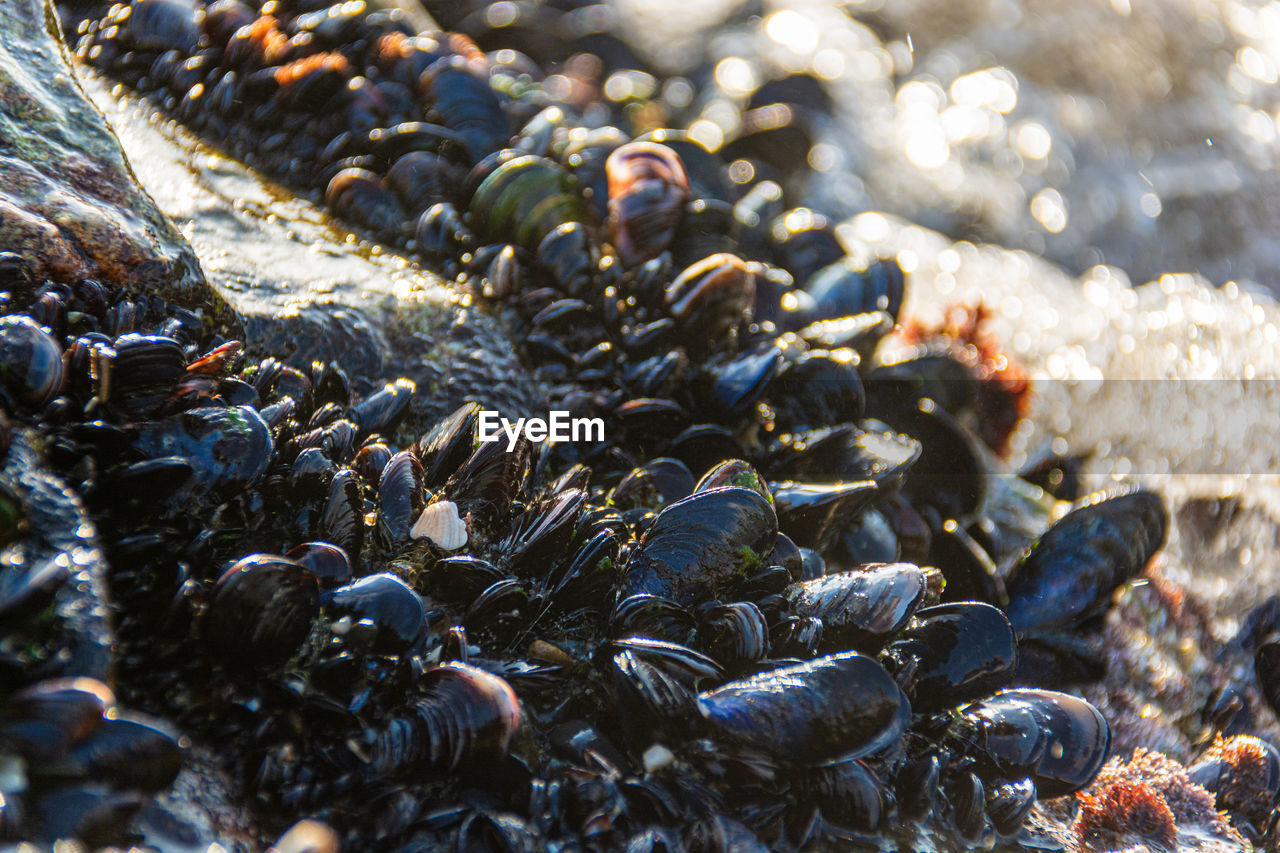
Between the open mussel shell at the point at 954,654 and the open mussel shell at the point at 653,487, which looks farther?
the open mussel shell at the point at 653,487

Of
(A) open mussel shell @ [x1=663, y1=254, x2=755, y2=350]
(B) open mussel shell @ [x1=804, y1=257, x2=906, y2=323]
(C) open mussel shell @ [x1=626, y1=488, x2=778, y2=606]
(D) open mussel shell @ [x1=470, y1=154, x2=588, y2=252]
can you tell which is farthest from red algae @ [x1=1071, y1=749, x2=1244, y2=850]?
(D) open mussel shell @ [x1=470, y1=154, x2=588, y2=252]

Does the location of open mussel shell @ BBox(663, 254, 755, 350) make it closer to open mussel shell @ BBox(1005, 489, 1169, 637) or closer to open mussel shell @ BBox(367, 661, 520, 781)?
open mussel shell @ BBox(1005, 489, 1169, 637)

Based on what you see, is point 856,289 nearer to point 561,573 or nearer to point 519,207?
point 519,207

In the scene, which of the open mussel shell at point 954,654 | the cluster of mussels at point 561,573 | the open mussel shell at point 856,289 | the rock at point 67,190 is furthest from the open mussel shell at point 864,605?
the rock at point 67,190

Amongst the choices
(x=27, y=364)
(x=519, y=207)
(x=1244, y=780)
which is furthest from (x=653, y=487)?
(x=1244, y=780)

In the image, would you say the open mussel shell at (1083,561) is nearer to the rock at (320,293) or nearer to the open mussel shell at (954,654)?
the open mussel shell at (954,654)
